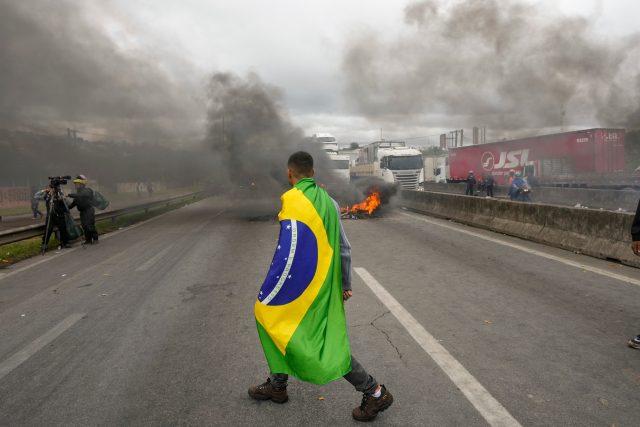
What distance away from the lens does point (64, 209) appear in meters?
10.9

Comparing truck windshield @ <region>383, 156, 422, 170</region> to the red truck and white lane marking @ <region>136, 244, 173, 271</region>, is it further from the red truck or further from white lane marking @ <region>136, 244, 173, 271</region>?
white lane marking @ <region>136, 244, 173, 271</region>

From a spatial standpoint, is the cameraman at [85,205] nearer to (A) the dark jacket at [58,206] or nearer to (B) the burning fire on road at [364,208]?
(A) the dark jacket at [58,206]

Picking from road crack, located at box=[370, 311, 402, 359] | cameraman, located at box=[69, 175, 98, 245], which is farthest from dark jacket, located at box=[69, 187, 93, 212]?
road crack, located at box=[370, 311, 402, 359]

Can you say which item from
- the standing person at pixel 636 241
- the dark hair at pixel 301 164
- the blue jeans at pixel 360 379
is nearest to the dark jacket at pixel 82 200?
the dark hair at pixel 301 164

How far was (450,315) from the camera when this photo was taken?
5.09 meters

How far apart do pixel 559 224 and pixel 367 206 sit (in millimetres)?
8316

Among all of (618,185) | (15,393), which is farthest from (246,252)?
(618,185)

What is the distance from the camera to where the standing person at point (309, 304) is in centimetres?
285

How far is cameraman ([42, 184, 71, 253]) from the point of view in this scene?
10.7m

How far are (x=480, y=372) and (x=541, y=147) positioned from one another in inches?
1038

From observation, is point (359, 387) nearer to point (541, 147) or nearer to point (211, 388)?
point (211, 388)

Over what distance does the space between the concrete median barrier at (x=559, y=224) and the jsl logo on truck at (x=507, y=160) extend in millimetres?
15419

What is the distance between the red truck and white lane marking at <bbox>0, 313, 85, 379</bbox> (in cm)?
2267

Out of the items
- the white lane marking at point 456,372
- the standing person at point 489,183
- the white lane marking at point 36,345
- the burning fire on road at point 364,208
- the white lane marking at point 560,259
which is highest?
the standing person at point 489,183
